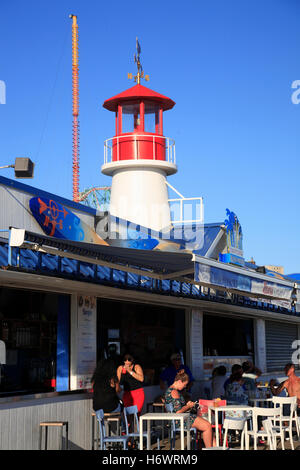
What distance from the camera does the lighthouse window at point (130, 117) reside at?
1938cm

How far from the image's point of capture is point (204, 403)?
1041 cm

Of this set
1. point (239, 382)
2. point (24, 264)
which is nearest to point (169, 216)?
point (239, 382)

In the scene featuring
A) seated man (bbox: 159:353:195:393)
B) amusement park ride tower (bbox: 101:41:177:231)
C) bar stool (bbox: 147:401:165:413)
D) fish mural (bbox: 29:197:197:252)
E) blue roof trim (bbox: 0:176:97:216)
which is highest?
amusement park ride tower (bbox: 101:41:177:231)

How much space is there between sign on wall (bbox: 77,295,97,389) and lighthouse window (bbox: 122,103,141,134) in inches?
362

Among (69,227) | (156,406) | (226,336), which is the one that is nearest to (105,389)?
(156,406)

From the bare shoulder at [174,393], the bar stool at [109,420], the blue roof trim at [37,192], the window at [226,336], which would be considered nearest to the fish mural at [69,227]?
the blue roof trim at [37,192]

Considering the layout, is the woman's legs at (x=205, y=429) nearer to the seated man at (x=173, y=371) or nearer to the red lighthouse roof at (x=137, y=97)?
the seated man at (x=173, y=371)

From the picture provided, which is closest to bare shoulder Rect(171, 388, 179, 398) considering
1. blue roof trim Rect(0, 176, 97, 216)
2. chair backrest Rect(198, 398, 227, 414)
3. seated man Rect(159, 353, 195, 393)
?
chair backrest Rect(198, 398, 227, 414)

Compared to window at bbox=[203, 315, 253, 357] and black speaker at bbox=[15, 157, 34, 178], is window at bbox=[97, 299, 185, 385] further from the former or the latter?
black speaker at bbox=[15, 157, 34, 178]

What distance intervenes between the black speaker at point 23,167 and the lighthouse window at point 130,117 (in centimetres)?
996

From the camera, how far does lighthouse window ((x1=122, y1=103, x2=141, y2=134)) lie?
763 inches

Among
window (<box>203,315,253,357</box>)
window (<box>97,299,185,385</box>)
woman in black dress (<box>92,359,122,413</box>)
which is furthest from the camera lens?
window (<box>203,315,253,357</box>)
